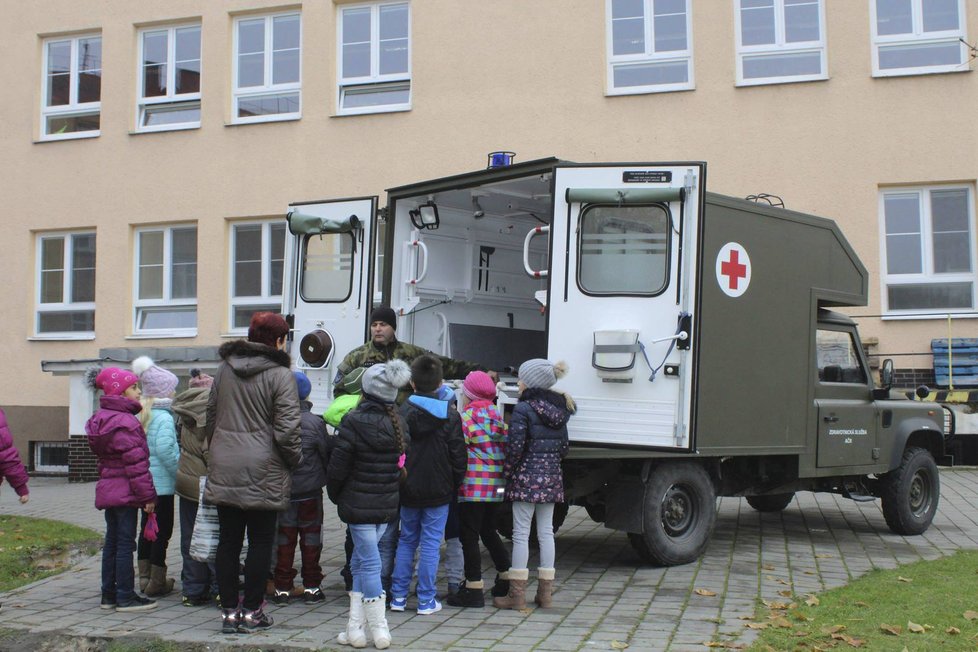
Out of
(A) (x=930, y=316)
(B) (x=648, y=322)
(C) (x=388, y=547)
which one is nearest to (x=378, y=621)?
(C) (x=388, y=547)

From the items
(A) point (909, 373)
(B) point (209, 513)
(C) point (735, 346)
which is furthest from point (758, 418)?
(A) point (909, 373)

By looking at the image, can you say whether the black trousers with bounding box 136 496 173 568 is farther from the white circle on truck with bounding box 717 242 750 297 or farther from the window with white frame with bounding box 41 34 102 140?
the window with white frame with bounding box 41 34 102 140

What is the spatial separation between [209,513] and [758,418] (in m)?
4.14

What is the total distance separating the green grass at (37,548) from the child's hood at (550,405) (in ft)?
13.1

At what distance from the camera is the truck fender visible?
31.9 feet

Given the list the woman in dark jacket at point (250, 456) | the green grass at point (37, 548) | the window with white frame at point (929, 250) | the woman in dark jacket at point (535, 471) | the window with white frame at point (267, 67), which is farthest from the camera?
the window with white frame at point (267, 67)

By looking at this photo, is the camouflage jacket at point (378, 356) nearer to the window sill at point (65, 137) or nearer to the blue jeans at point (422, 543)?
the blue jeans at point (422, 543)

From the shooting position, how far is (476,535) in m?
6.86

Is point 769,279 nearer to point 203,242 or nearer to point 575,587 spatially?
point 575,587

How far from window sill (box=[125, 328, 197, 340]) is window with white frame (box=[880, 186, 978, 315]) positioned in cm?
1022

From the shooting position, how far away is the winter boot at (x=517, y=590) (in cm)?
667

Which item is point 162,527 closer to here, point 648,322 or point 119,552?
point 119,552

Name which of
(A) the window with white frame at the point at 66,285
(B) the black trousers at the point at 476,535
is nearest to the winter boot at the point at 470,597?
(B) the black trousers at the point at 476,535

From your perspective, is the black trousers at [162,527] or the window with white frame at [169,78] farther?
the window with white frame at [169,78]
